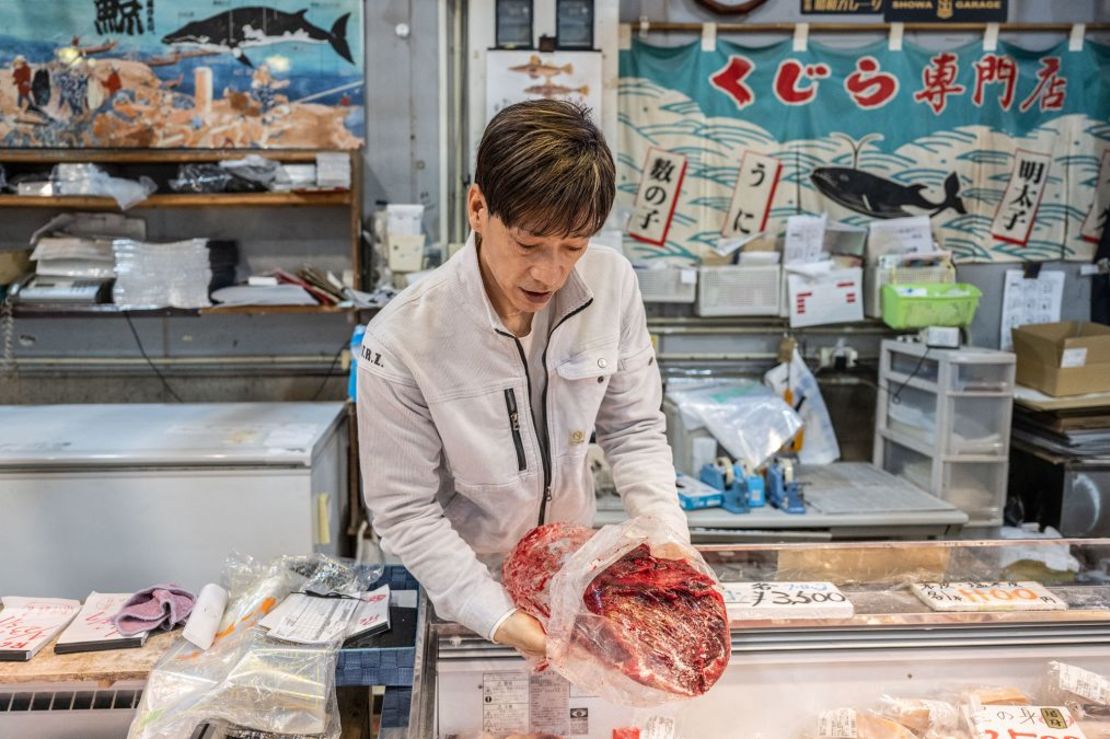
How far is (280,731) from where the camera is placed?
1215 mm

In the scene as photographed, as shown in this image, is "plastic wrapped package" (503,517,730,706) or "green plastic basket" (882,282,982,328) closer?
"plastic wrapped package" (503,517,730,706)

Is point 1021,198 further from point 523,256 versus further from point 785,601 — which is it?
point 523,256

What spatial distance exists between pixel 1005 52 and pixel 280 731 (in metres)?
4.06

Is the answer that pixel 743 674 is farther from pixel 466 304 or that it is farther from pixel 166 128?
pixel 166 128

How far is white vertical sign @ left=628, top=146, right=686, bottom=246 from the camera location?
12.2 feet

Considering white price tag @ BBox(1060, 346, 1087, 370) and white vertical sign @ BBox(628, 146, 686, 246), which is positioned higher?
white vertical sign @ BBox(628, 146, 686, 246)

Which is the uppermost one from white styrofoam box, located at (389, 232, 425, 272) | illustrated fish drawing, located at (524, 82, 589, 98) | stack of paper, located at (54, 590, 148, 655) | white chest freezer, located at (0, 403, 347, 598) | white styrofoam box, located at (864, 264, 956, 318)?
illustrated fish drawing, located at (524, 82, 589, 98)

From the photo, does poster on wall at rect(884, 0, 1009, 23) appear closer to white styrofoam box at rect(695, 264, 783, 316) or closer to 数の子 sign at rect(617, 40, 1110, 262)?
数の子 sign at rect(617, 40, 1110, 262)

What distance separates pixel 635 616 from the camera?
1.10 meters

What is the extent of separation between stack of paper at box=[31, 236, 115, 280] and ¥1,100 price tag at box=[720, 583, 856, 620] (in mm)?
3012

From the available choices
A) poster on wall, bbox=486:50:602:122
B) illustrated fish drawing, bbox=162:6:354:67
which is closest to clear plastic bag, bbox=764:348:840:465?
poster on wall, bbox=486:50:602:122

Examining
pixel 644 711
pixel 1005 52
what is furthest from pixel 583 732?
pixel 1005 52

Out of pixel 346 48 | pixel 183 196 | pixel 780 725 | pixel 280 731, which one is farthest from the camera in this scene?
pixel 346 48

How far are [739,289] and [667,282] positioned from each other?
1.09 feet
